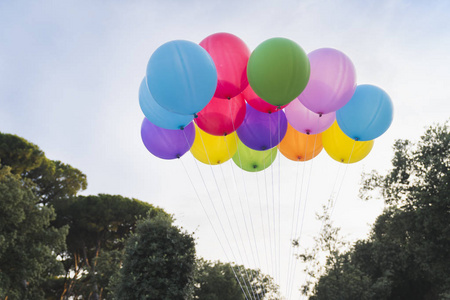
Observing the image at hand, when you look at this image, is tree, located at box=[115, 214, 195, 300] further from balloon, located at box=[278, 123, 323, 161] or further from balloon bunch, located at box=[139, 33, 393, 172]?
balloon, located at box=[278, 123, 323, 161]

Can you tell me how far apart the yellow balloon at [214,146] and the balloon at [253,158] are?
0.20 metres

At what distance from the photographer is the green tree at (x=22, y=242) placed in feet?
39.5

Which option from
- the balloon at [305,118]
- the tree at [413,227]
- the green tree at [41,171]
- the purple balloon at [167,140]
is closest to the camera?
the balloon at [305,118]

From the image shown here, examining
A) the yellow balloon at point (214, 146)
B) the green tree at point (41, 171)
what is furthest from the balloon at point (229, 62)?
the green tree at point (41, 171)

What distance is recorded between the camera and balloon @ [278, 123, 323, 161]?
195 inches

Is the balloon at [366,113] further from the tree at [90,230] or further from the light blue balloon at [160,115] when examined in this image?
the tree at [90,230]

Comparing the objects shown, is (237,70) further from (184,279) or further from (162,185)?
(184,279)

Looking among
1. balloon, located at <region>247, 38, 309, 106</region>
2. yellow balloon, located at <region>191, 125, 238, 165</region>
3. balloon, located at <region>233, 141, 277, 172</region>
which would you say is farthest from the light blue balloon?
balloon, located at <region>233, 141, 277, 172</region>

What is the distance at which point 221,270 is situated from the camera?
21781 millimetres

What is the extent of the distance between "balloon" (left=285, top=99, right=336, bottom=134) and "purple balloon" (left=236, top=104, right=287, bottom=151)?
148 mm

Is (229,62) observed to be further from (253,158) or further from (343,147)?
(343,147)

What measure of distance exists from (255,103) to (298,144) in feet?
3.89

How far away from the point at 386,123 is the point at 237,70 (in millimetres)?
2152

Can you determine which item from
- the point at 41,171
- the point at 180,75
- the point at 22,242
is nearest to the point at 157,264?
the point at 180,75
